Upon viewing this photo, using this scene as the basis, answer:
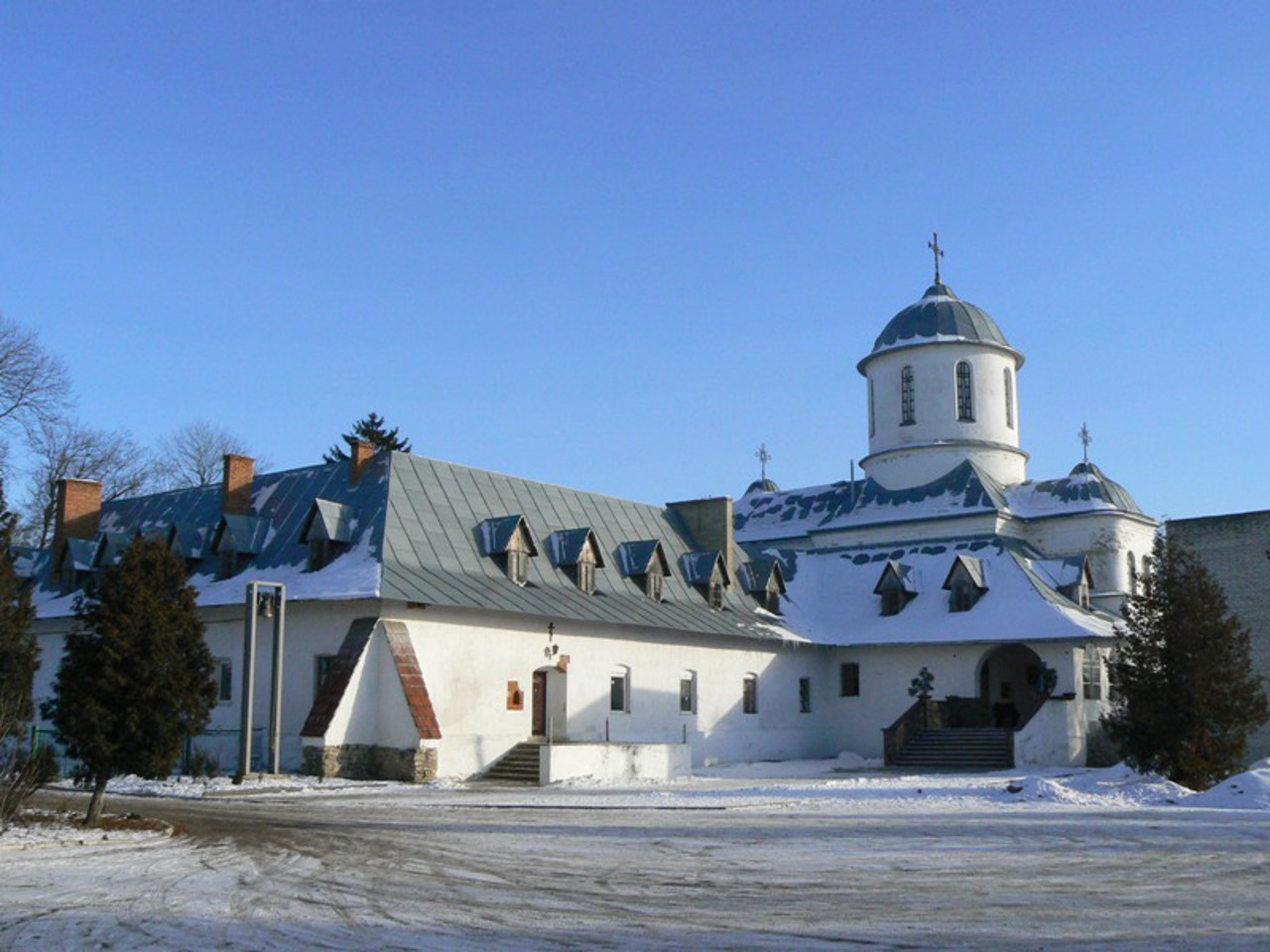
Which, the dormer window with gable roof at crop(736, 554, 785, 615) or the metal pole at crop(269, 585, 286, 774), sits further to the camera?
the dormer window with gable roof at crop(736, 554, 785, 615)

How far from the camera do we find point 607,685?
35.2 meters

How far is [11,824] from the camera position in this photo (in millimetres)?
16281

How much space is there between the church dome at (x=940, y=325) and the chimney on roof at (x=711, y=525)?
1062cm

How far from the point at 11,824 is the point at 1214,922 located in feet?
43.9

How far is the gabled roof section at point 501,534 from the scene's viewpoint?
113ft

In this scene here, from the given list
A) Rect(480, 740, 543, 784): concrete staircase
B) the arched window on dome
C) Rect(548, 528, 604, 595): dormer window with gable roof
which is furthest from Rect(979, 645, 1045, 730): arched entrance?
Rect(480, 740, 543, 784): concrete staircase

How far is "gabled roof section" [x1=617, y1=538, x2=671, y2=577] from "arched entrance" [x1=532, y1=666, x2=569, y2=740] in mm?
5447

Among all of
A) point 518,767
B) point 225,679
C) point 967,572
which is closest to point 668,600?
point 967,572

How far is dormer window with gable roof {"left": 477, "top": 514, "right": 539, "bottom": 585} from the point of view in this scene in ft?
112

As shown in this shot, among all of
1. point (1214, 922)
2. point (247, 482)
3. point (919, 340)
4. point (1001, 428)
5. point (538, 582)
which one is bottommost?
point (1214, 922)

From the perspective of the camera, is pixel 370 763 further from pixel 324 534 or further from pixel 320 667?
pixel 324 534

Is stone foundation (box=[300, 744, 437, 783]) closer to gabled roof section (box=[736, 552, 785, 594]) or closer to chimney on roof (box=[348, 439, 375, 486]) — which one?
chimney on roof (box=[348, 439, 375, 486])

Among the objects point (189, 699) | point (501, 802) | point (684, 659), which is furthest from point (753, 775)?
point (189, 699)

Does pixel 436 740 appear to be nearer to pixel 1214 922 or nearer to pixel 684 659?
pixel 684 659
